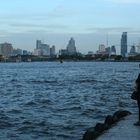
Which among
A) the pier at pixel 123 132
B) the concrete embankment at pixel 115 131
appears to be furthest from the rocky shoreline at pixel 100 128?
the pier at pixel 123 132

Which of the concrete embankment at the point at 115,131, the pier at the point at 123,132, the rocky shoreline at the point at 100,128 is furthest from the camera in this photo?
the rocky shoreline at the point at 100,128

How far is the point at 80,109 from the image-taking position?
3123cm

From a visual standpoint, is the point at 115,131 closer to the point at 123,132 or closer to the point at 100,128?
the point at 123,132

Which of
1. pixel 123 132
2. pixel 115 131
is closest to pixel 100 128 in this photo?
pixel 115 131

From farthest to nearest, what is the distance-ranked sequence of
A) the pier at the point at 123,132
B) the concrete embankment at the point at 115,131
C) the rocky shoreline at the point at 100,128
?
the rocky shoreline at the point at 100,128
the concrete embankment at the point at 115,131
the pier at the point at 123,132

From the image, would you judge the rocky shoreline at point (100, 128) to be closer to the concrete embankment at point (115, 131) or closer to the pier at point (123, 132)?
the concrete embankment at point (115, 131)

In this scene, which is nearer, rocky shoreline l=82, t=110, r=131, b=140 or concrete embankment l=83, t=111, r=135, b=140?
concrete embankment l=83, t=111, r=135, b=140

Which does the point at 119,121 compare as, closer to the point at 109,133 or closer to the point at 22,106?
the point at 109,133

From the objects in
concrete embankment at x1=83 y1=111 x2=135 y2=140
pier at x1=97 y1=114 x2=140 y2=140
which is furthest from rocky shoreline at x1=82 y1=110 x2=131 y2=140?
pier at x1=97 y1=114 x2=140 y2=140

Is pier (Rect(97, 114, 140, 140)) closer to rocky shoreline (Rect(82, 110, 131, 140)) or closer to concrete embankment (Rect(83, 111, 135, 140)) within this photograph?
concrete embankment (Rect(83, 111, 135, 140))

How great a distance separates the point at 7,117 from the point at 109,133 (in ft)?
37.3

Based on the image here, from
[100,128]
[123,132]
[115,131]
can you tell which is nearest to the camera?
[123,132]

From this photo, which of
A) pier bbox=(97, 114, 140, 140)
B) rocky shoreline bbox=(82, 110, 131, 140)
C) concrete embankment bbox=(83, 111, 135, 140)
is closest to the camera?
pier bbox=(97, 114, 140, 140)

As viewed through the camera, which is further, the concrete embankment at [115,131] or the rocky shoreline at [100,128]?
the rocky shoreline at [100,128]
